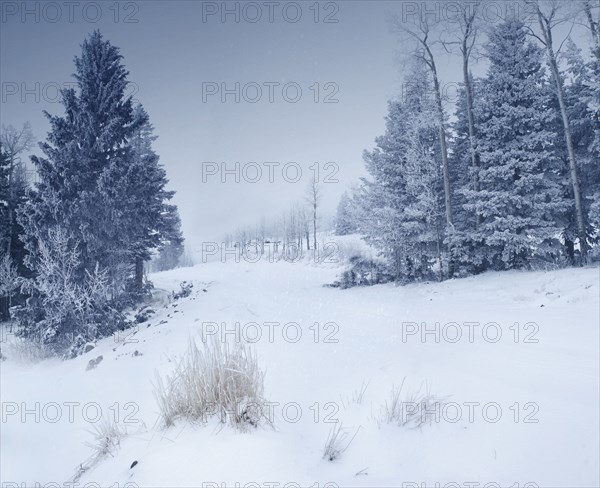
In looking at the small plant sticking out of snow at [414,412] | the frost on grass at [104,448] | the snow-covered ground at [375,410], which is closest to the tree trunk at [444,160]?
the snow-covered ground at [375,410]

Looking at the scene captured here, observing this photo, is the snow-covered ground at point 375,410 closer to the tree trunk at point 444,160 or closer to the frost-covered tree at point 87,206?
the frost-covered tree at point 87,206

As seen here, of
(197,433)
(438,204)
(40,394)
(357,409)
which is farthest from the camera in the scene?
(438,204)

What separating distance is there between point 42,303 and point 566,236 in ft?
73.1

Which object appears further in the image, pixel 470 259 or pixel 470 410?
pixel 470 259

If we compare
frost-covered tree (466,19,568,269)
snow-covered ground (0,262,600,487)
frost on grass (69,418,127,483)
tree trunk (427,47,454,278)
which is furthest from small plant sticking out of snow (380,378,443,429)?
tree trunk (427,47,454,278)

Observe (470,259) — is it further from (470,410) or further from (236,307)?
(470,410)

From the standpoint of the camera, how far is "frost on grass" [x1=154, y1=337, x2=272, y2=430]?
9.40ft

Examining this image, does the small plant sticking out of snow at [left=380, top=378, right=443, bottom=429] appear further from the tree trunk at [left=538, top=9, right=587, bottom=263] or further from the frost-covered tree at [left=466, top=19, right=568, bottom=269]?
the tree trunk at [left=538, top=9, right=587, bottom=263]

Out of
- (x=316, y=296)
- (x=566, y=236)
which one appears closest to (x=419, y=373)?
(x=316, y=296)

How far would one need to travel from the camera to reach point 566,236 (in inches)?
612

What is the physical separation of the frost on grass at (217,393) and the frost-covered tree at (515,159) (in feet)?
44.7

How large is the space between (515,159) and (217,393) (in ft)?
51.2

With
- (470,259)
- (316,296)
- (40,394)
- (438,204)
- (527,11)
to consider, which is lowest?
(40,394)

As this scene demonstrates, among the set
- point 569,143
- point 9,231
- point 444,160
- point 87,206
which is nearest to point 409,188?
point 444,160
